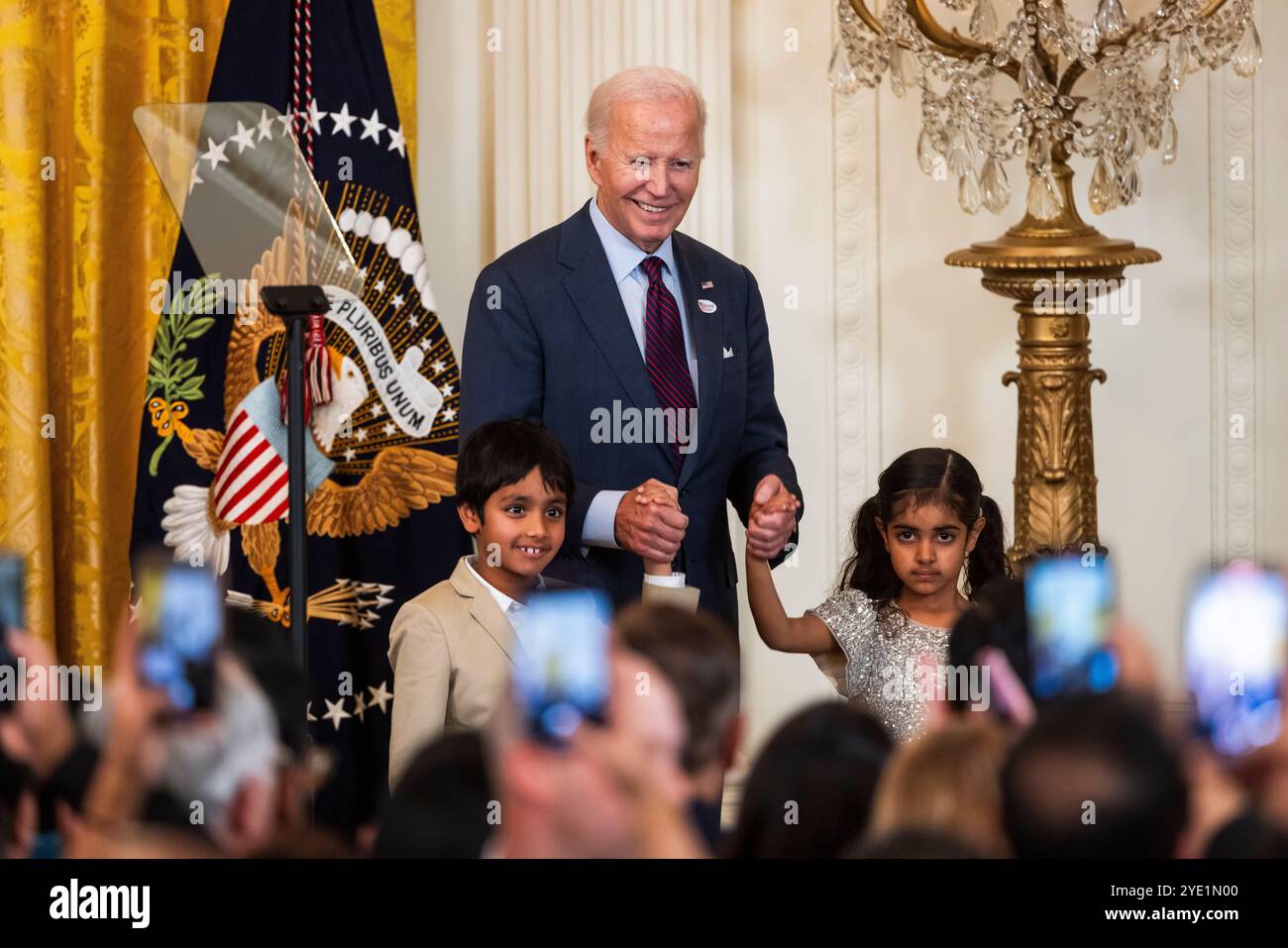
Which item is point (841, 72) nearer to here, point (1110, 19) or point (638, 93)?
point (1110, 19)

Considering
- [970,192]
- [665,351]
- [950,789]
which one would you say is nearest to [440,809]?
[950,789]

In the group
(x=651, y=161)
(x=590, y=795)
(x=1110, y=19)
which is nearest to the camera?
(x=590, y=795)

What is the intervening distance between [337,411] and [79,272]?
26.0 inches

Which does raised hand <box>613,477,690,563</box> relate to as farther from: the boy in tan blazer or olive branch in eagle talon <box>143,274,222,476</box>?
olive branch in eagle talon <box>143,274,222,476</box>

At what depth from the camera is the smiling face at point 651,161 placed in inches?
108

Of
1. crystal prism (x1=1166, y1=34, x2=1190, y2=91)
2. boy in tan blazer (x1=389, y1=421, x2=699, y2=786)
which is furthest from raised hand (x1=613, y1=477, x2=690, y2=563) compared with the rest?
crystal prism (x1=1166, y1=34, x2=1190, y2=91)

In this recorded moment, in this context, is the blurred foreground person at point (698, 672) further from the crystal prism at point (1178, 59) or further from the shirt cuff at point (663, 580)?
the crystal prism at point (1178, 59)

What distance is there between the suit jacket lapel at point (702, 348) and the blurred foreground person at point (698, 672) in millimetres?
1336

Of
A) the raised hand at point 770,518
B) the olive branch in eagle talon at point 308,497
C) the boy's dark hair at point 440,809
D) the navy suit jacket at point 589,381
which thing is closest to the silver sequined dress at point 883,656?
the navy suit jacket at point 589,381

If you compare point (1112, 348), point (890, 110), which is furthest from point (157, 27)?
point (1112, 348)

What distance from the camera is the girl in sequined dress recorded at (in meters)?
2.78

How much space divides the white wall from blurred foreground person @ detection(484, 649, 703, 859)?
9.93 ft

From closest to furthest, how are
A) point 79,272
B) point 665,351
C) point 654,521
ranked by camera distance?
point 654,521
point 665,351
point 79,272

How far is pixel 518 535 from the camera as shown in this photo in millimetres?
2639
